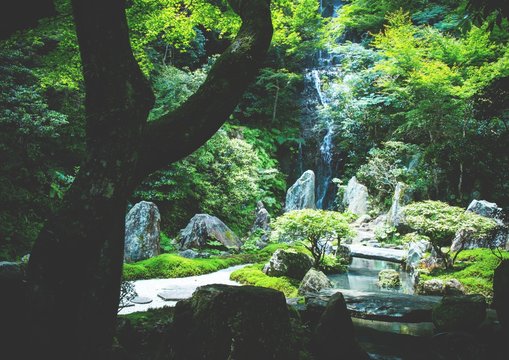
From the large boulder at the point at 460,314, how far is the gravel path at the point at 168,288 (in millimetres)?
4189

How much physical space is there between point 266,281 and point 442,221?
447 cm

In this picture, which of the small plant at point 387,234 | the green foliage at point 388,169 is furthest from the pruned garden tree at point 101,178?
the green foliage at point 388,169

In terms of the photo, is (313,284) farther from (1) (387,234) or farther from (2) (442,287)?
(1) (387,234)

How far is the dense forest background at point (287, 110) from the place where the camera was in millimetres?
7301

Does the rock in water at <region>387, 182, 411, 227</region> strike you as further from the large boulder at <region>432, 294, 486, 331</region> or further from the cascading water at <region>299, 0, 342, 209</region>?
the large boulder at <region>432, 294, 486, 331</region>

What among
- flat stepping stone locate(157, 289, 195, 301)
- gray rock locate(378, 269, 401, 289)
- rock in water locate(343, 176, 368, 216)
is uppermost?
rock in water locate(343, 176, 368, 216)

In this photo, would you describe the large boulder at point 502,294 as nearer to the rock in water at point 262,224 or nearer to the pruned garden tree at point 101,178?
the pruned garden tree at point 101,178

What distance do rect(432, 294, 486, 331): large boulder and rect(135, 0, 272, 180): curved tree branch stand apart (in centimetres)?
438

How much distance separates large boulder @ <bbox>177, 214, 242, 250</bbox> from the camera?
11.5m

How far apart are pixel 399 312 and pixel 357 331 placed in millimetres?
870

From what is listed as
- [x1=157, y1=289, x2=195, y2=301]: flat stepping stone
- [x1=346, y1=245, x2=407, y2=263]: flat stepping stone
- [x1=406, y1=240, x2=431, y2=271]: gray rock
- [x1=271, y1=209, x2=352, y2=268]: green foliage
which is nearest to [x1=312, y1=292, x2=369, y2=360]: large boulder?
[x1=157, y1=289, x2=195, y2=301]: flat stepping stone

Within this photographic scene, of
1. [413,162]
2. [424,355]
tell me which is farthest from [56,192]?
[413,162]

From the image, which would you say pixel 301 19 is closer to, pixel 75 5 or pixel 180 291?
pixel 180 291

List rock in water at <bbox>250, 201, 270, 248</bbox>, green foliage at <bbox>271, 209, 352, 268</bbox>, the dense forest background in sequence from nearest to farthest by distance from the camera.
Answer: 1. the dense forest background
2. green foliage at <bbox>271, 209, 352, 268</bbox>
3. rock in water at <bbox>250, 201, 270, 248</bbox>
